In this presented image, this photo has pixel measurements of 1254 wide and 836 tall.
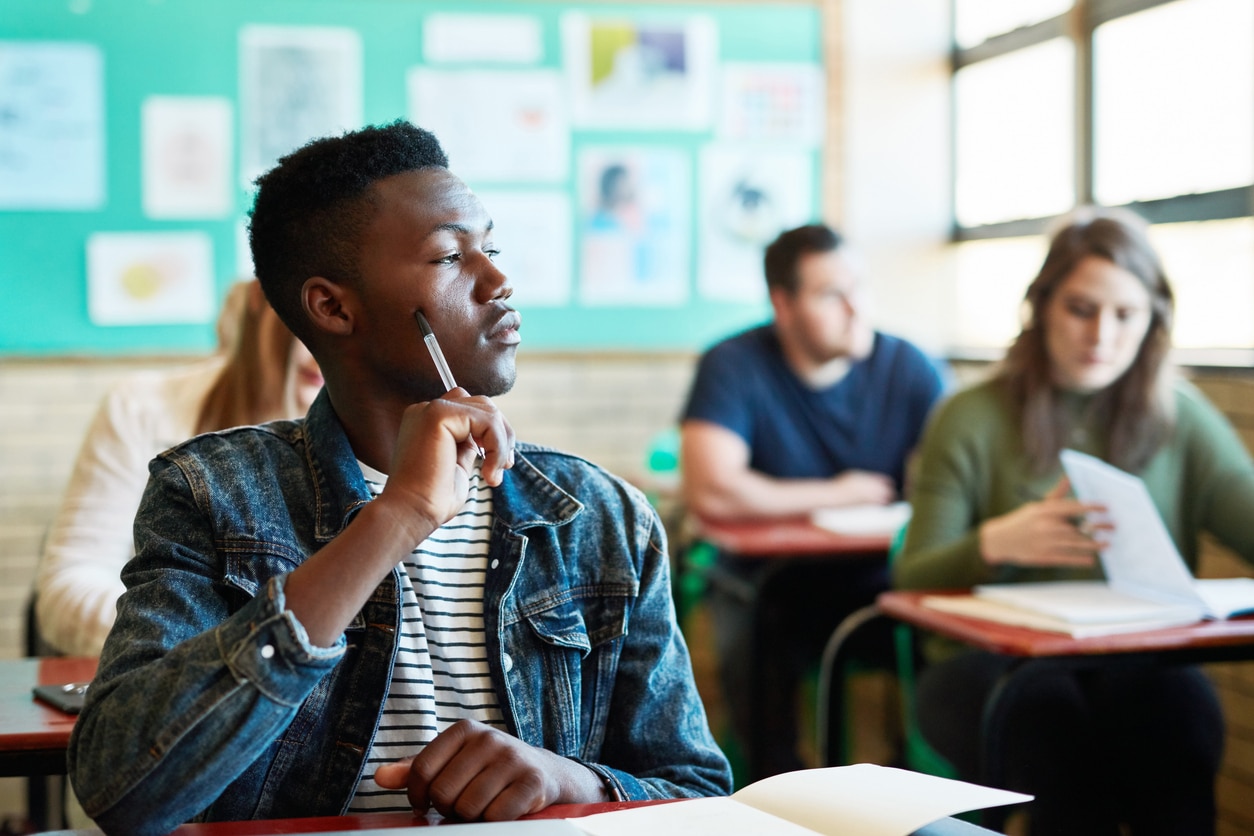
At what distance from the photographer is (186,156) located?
4371 mm

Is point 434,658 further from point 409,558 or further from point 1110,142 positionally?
point 1110,142

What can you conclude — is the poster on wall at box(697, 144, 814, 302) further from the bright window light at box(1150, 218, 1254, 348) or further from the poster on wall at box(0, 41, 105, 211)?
the poster on wall at box(0, 41, 105, 211)

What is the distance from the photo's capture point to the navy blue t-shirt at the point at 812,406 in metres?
3.60

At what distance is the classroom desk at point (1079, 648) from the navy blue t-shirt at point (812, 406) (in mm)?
1527

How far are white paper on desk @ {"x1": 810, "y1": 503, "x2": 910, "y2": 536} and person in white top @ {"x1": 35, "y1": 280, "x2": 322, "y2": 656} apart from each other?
1.47 meters

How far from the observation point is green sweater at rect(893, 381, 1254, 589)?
96.8 inches

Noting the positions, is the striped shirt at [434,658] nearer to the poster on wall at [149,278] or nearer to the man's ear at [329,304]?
the man's ear at [329,304]

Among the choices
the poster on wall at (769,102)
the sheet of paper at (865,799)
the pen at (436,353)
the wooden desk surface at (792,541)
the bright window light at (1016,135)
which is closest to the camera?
the sheet of paper at (865,799)

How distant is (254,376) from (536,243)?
2.52 m

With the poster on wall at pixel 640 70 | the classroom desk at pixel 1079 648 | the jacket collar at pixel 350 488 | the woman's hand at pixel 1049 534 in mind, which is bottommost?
the classroom desk at pixel 1079 648

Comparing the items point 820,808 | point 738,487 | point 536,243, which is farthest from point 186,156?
point 820,808

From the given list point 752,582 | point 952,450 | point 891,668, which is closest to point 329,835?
point 952,450

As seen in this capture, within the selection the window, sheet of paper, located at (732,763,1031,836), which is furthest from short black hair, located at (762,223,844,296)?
sheet of paper, located at (732,763,1031,836)

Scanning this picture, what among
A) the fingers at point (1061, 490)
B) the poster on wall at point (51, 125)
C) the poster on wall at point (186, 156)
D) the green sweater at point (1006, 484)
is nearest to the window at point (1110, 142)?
the green sweater at point (1006, 484)
